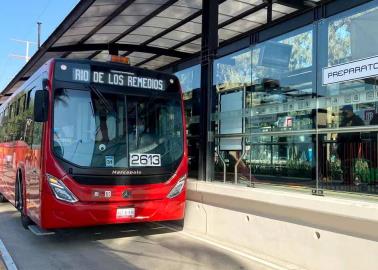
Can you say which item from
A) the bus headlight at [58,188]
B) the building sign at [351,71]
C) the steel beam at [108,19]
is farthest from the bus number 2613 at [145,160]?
the steel beam at [108,19]

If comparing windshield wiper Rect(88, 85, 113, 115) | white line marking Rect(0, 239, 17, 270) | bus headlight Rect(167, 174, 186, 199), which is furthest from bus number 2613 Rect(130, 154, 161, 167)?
white line marking Rect(0, 239, 17, 270)

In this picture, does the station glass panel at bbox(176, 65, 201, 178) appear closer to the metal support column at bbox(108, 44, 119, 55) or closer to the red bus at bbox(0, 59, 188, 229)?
the red bus at bbox(0, 59, 188, 229)

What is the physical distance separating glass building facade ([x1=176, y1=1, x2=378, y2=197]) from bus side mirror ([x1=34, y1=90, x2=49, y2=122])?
10.6 ft

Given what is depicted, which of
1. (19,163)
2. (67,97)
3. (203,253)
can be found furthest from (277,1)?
(19,163)

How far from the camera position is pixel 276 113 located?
805cm

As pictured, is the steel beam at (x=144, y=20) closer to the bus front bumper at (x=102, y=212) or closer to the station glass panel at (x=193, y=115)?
the station glass panel at (x=193, y=115)

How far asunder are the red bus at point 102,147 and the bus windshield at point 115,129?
0.02 m

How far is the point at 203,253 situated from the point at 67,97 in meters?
3.45

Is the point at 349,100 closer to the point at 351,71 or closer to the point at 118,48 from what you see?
the point at 351,71

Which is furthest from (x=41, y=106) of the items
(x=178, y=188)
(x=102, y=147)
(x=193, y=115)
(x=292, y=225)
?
(x=292, y=225)

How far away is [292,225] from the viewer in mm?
6953

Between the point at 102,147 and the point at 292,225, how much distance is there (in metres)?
3.45

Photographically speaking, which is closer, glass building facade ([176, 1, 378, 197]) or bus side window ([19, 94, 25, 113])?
glass building facade ([176, 1, 378, 197])

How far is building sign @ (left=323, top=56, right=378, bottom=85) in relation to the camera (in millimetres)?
6257
